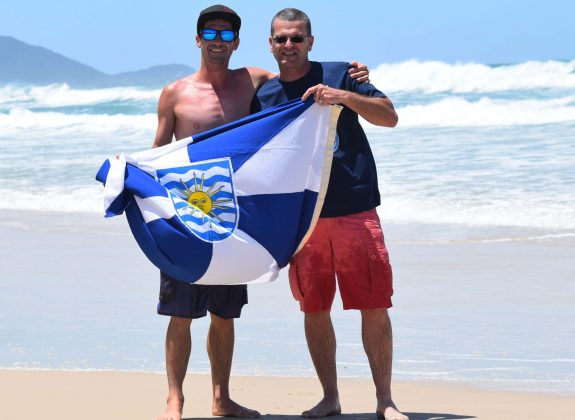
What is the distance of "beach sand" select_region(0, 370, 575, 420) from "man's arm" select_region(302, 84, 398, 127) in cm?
130

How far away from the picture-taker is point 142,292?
26.0ft

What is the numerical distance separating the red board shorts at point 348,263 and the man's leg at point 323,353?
0.34ft

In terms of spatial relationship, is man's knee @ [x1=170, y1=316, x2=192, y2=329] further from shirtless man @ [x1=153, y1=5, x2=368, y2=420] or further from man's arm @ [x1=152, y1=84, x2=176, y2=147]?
man's arm @ [x1=152, y1=84, x2=176, y2=147]

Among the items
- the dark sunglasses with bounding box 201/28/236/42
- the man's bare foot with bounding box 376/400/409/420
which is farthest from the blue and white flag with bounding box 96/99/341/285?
the man's bare foot with bounding box 376/400/409/420

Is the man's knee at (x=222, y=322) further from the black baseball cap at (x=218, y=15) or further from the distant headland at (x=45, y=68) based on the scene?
the distant headland at (x=45, y=68)

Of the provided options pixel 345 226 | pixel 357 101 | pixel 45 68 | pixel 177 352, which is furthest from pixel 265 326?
pixel 45 68

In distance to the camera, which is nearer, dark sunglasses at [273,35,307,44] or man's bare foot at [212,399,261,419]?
dark sunglasses at [273,35,307,44]

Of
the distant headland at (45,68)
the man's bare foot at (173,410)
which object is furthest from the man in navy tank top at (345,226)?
the distant headland at (45,68)

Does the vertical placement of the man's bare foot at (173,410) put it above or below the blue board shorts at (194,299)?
below

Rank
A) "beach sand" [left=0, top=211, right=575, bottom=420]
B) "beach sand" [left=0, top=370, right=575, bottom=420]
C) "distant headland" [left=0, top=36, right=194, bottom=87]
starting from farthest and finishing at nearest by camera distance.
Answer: "distant headland" [left=0, top=36, right=194, bottom=87] → "beach sand" [left=0, top=211, right=575, bottom=420] → "beach sand" [left=0, top=370, right=575, bottom=420]

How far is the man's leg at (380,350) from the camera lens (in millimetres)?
4734

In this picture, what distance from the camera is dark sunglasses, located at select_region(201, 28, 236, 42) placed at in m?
4.71

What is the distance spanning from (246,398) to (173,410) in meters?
0.65

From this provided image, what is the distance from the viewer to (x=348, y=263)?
4730 mm
